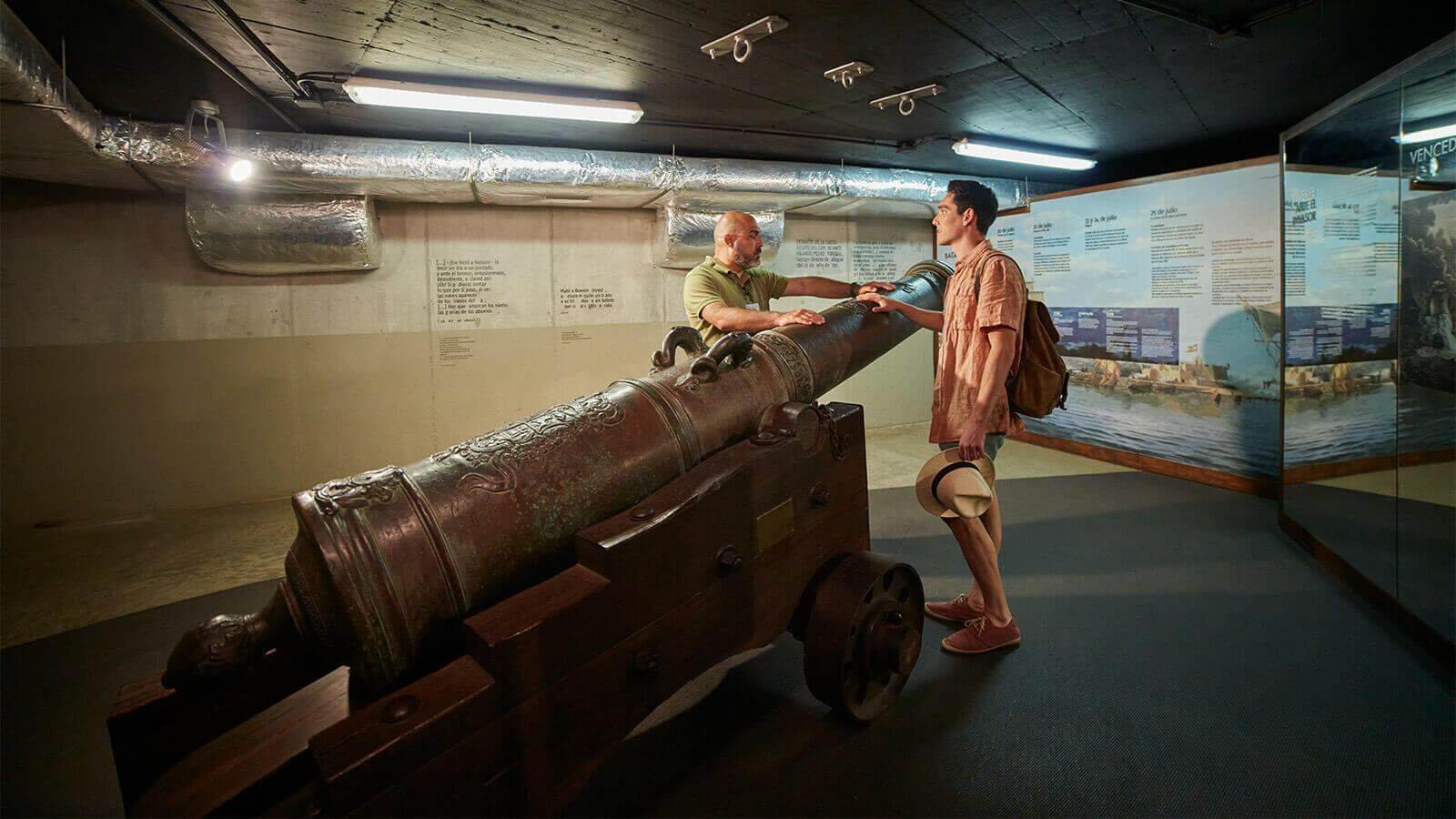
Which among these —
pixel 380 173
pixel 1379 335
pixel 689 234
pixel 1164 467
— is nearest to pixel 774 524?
pixel 1379 335

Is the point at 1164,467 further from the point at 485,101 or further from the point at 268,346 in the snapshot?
the point at 268,346

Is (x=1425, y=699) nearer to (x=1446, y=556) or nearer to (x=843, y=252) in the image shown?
(x=1446, y=556)

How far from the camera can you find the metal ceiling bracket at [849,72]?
11.2 ft

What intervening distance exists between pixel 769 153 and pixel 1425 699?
4.70 metres

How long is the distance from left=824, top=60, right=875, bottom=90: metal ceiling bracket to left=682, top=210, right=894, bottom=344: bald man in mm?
1261

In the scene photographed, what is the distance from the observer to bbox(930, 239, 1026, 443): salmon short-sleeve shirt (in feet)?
7.32

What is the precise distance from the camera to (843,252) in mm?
6594

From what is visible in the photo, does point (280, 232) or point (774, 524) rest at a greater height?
point (280, 232)

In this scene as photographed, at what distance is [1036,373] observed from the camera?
2.38 m

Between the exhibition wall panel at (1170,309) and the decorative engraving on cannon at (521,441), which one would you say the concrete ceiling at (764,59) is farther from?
the decorative engraving on cannon at (521,441)

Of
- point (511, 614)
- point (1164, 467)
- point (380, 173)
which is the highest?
point (380, 173)

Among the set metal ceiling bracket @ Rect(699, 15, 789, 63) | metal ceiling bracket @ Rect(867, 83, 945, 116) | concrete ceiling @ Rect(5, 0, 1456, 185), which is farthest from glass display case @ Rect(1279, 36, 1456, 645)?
metal ceiling bracket @ Rect(699, 15, 789, 63)

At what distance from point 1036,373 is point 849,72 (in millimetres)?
1990

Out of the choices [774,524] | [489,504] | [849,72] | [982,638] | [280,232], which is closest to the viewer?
[489,504]
